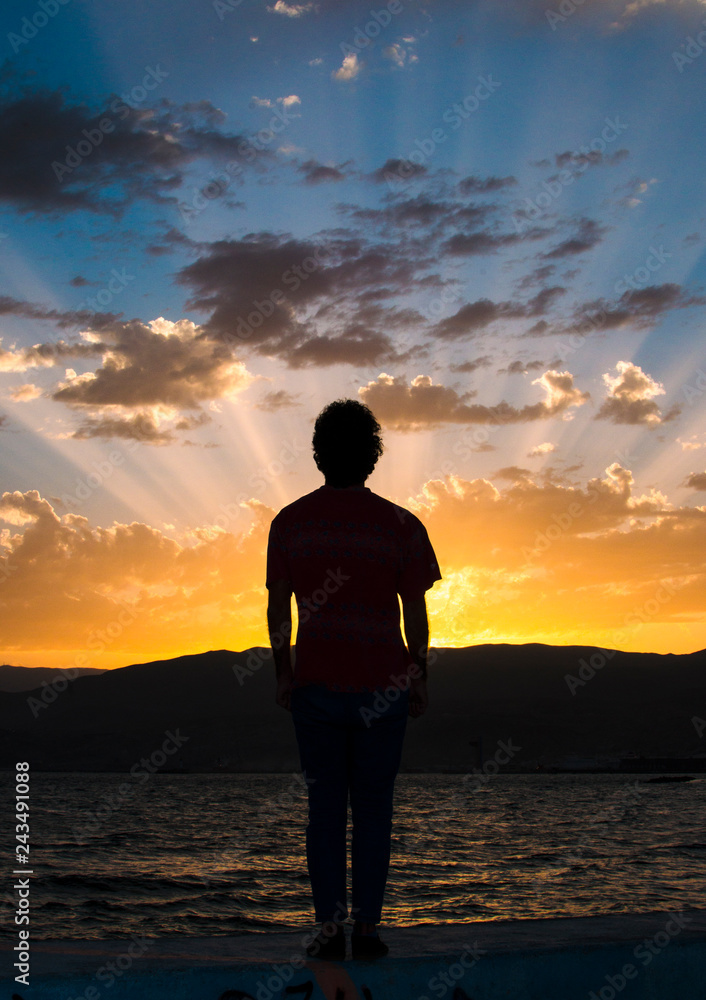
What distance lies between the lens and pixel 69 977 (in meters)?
3.05

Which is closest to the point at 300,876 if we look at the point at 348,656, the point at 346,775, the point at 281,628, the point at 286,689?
the point at 346,775

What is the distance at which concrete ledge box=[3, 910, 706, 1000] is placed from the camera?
3.12 metres

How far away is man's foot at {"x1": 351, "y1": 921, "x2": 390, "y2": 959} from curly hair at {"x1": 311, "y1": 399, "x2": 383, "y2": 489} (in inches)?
90.8

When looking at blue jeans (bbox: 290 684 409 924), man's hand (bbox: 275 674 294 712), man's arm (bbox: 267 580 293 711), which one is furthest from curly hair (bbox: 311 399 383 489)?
blue jeans (bbox: 290 684 409 924)

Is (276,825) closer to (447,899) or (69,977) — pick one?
(447,899)

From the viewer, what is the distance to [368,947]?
12.2 feet

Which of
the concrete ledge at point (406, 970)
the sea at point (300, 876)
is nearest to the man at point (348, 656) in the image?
the concrete ledge at point (406, 970)

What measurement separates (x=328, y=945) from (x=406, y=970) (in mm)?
558

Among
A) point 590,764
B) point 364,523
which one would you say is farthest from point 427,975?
point 590,764

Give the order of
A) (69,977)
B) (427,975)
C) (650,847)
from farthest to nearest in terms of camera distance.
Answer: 1. (650,847)
2. (427,975)
3. (69,977)

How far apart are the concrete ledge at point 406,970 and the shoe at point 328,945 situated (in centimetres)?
9

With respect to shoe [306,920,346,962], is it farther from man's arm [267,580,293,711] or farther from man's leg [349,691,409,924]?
man's arm [267,580,293,711]

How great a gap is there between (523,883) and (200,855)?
13677 millimetres

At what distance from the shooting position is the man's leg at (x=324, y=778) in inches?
163
